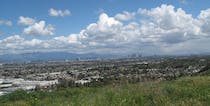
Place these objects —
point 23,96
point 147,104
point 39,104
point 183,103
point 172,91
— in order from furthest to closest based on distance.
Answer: point 23,96 < point 172,91 < point 39,104 < point 147,104 < point 183,103

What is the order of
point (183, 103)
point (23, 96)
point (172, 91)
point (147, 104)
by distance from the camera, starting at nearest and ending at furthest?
point (183, 103), point (147, 104), point (172, 91), point (23, 96)

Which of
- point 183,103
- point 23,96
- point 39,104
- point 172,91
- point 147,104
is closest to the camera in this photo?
point 183,103

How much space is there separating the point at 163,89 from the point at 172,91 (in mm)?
346

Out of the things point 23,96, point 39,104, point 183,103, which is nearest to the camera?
point 183,103

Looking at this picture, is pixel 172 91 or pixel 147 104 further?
pixel 172 91

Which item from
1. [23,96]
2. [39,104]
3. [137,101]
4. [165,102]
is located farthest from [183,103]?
[23,96]

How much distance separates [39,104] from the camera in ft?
41.3

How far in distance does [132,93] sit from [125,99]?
5.52 feet

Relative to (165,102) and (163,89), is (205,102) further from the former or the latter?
(163,89)

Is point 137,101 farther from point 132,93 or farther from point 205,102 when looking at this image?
point 205,102

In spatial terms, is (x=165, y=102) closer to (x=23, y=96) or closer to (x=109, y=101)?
(x=109, y=101)

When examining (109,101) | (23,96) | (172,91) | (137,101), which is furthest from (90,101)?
(23,96)

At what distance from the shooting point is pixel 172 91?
13.4 metres

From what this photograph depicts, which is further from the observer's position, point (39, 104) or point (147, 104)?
point (39, 104)
